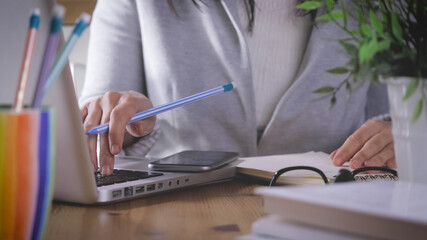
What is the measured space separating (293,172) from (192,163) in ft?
0.48

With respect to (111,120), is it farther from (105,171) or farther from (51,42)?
(51,42)

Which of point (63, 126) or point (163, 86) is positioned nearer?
point (63, 126)

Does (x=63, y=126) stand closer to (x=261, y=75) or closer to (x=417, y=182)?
(x=417, y=182)

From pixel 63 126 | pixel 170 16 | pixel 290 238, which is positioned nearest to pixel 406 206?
pixel 290 238

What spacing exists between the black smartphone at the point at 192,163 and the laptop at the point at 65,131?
2.9 inches

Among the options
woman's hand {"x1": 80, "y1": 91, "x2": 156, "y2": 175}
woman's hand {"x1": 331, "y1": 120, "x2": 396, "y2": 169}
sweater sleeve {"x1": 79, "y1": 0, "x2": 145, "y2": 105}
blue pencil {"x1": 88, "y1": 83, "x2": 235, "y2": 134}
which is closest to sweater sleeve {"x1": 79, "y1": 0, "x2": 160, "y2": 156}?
sweater sleeve {"x1": 79, "y1": 0, "x2": 145, "y2": 105}

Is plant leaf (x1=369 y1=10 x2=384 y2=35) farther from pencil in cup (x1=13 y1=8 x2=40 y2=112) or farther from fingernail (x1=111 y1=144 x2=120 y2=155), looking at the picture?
fingernail (x1=111 y1=144 x2=120 y2=155)

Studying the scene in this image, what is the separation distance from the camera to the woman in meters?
1.16

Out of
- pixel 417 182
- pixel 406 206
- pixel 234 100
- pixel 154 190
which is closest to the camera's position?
pixel 406 206

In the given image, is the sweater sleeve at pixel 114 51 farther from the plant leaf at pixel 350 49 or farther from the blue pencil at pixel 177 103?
the plant leaf at pixel 350 49

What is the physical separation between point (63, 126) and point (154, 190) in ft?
0.58

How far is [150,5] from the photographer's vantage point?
1.18m

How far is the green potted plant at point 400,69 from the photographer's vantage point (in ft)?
1.27

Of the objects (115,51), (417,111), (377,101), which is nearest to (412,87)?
(417,111)
